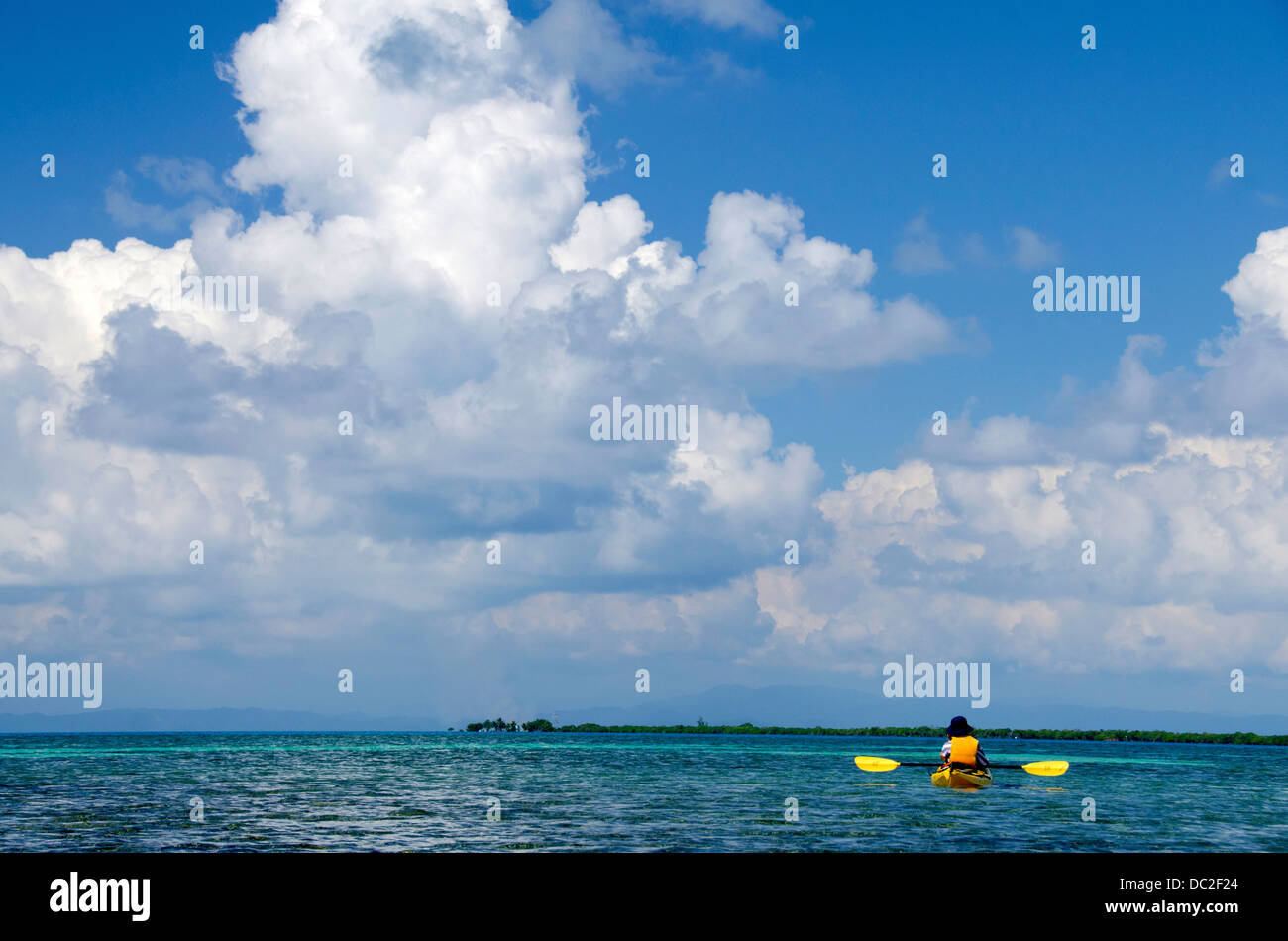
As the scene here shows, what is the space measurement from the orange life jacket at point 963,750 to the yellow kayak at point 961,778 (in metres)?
0.36

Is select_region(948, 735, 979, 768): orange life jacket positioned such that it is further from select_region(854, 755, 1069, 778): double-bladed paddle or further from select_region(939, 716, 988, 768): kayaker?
select_region(854, 755, 1069, 778): double-bladed paddle

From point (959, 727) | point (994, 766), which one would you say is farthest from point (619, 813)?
point (994, 766)

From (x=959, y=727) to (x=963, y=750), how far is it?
6.20ft

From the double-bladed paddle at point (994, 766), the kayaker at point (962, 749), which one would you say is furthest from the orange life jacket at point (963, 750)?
the double-bladed paddle at point (994, 766)

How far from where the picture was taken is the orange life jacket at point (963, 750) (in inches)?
Result: 1859

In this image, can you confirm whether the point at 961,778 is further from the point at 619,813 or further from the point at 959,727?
the point at 619,813

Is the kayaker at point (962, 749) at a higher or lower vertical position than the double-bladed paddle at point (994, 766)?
higher

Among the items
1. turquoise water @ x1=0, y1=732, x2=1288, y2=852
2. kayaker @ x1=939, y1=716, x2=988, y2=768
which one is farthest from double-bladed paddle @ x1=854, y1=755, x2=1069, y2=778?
kayaker @ x1=939, y1=716, x2=988, y2=768

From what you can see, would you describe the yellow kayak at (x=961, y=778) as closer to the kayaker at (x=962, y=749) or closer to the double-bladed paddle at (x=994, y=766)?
the kayaker at (x=962, y=749)

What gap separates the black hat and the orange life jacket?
452 millimetres

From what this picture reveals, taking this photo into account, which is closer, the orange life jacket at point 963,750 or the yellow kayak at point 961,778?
the orange life jacket at point 963,750

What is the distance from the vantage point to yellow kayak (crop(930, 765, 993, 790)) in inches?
1873

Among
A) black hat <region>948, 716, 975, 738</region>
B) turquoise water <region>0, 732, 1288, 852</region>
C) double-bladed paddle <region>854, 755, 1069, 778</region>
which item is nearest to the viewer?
turquoise water <region>0, 732, 1288, 852</region>
